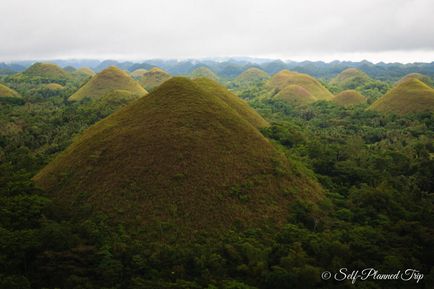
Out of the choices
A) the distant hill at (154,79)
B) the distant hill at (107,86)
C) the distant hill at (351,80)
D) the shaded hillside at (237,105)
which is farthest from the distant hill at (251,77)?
the shaded hillside at (237,105)

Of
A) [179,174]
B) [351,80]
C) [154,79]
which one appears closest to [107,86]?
[154,79]

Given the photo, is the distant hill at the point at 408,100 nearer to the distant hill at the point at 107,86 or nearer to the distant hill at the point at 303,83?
the distant hill at the point at 303,83

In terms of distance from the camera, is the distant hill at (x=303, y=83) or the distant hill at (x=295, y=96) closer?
the distant hill at (x=295, y=96)

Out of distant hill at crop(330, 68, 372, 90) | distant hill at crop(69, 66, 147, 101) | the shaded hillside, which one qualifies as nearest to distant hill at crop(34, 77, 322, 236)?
the shaded hillside

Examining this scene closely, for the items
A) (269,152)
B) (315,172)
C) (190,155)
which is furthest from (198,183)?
(315,172)

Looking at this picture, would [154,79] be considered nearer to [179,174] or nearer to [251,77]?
[251,77]

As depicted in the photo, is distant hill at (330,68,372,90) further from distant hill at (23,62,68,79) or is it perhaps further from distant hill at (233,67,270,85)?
distant hill at (23,62,68,79)

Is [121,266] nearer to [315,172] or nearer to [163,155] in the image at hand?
[163,155]
